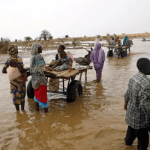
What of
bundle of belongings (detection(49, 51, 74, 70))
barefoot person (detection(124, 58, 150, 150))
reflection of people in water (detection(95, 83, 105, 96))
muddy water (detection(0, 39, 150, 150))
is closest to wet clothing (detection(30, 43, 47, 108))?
muddy water (detection(0, 39, 150, 150))

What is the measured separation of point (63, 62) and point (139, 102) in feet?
9.90

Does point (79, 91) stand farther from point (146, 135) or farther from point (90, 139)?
point (146, 135)

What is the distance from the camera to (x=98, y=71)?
704 centimetres

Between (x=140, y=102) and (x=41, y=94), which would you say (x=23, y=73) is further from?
(x=140, y=102)

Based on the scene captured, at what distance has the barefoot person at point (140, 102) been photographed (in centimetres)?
222

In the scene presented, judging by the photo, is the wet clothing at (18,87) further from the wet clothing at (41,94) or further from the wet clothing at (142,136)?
the wet clothing at (142,136)

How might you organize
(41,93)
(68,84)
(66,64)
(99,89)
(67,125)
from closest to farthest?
1. (67,125)
2. (41,93)
3. (68,84)
4. (66,64)
5. (99,89)

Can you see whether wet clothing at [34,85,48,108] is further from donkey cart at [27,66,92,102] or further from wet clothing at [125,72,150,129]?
wet clothing at [125,72,150,129]

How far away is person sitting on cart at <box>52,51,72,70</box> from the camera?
495 centimetres

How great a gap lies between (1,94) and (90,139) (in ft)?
14.2

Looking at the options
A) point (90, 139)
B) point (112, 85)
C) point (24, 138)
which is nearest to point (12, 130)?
point (24, 138)

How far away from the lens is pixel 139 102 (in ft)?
7.68

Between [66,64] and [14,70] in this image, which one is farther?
[66,64]

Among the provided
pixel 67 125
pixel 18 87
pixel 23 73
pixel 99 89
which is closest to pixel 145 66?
pixel 67 125
